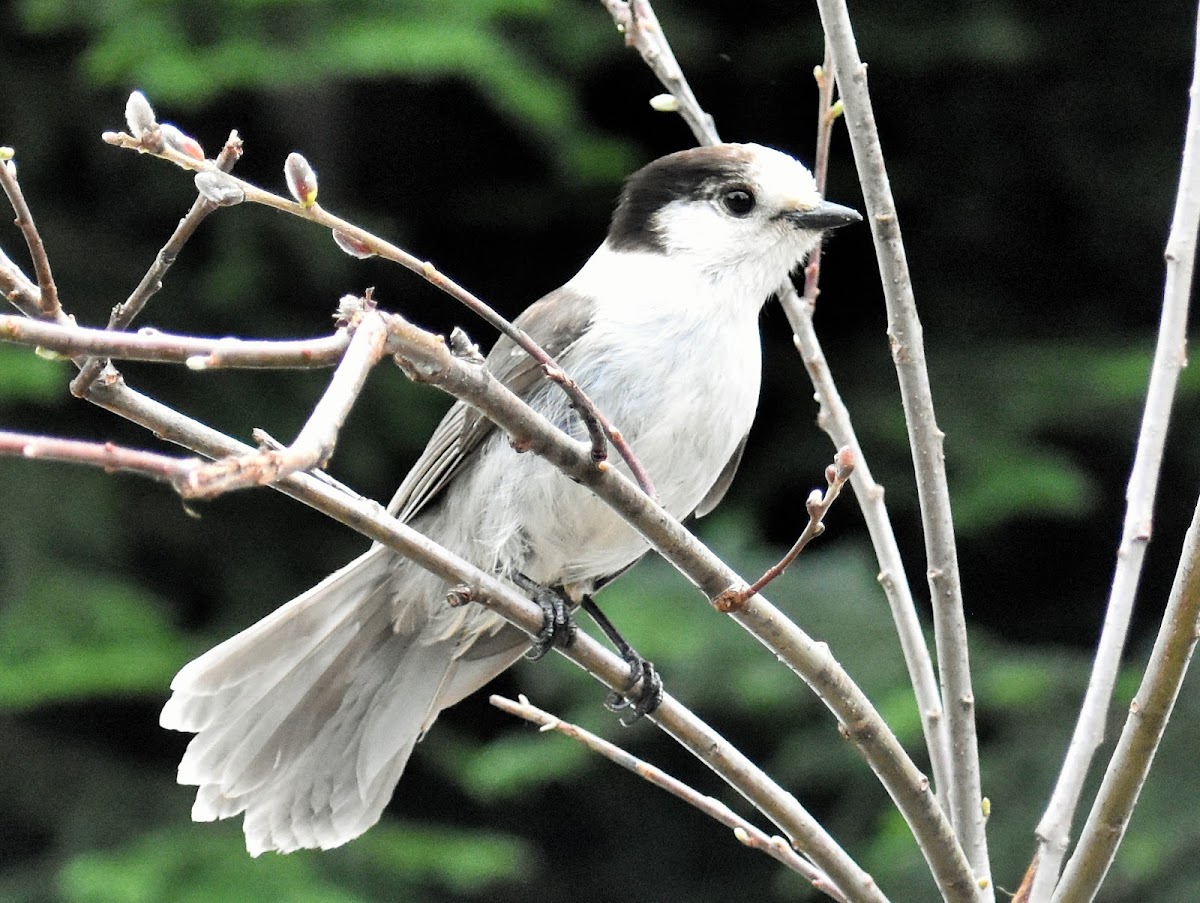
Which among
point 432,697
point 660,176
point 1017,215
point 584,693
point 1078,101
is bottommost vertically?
point 584,693

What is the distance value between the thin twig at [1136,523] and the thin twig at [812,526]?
0.49 metres

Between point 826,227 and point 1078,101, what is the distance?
389 cm

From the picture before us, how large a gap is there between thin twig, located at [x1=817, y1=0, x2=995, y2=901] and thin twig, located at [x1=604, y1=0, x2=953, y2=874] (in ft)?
0.19

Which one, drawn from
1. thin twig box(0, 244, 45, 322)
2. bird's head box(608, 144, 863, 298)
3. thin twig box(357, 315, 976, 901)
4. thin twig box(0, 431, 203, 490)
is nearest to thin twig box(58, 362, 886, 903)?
thin twig box(357, 315, 976, 901)

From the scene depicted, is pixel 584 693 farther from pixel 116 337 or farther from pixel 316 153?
pixel 116 337

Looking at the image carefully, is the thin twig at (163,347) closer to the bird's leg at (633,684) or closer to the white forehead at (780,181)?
the bird's leg at (633,684)

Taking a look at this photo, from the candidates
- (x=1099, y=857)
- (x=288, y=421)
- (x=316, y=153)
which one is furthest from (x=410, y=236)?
(x=1099, y=857)

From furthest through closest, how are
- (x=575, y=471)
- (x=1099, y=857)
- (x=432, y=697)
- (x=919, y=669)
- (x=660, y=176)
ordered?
(x=660, y=176) → (x=432, y=697) → (x=919, y=669) → (x=1099, y=857) → (x=575, y=471)

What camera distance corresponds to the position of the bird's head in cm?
315

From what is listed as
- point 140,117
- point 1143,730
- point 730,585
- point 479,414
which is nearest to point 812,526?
point 730,585

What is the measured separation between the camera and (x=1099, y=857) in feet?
5.80

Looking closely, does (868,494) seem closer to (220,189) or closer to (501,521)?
(501,521)

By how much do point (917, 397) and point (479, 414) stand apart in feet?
3.55

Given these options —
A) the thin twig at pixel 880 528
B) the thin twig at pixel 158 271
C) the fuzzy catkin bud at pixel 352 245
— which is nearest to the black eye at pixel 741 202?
the thin twig at pixel 880 528
